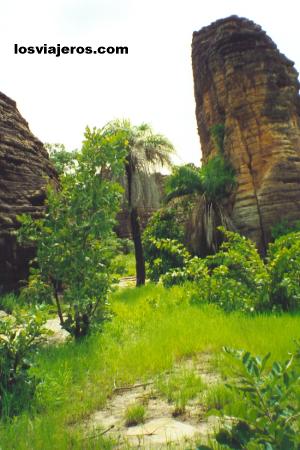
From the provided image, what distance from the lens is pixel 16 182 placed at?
1075 centimetres

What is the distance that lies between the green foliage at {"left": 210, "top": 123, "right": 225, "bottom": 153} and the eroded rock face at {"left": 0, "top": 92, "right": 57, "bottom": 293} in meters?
8.13

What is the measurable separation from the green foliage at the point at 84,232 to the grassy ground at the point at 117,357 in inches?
22.9

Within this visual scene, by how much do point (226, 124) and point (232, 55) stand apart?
2.83m

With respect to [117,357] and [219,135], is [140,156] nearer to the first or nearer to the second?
[219,135]

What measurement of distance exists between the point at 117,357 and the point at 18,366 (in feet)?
4.16

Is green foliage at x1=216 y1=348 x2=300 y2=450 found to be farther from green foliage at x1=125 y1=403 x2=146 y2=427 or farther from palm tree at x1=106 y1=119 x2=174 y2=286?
palm tree at x1=106 y1=119 x2=174 y2=286

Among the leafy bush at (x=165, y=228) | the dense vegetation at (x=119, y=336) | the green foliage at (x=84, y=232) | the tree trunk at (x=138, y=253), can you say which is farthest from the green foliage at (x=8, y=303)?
the leafy bush at (x=165, y=228)

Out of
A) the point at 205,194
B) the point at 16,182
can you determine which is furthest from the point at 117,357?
the point at 205,194

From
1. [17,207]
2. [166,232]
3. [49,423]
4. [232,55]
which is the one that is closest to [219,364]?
[49,423]

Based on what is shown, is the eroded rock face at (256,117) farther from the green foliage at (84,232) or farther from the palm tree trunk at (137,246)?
the green foliage at (84,232)

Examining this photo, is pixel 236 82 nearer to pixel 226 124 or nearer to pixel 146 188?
pixel 226 124

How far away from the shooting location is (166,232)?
54.4ft

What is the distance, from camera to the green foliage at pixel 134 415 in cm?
321

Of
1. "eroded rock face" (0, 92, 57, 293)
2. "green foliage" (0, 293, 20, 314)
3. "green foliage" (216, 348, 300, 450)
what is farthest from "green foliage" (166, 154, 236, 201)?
"green foliage" (216, 348, 300, 450)
